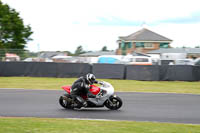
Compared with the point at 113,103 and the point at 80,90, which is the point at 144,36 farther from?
the point at 80,90

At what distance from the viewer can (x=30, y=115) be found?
984 cm

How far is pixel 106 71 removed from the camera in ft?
76.7

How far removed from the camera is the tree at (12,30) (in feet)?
150

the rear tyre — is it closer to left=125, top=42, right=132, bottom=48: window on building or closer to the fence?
the fence

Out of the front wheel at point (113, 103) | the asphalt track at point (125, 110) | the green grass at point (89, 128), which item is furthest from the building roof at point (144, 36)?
the green grass at point (89, 128)

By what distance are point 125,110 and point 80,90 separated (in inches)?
62.4

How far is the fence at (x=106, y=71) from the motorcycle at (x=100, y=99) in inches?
473

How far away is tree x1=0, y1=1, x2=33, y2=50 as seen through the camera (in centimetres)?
4566

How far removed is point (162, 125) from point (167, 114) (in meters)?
2.38

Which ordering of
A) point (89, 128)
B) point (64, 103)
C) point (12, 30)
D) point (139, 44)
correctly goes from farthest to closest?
1. point (139, 44)
2. point (12, 30)
3. point (64, 103)
4. point (89, 128)

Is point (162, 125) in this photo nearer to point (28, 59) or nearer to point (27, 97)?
point (27, 97)

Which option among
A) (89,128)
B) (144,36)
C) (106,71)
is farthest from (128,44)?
(89,128)

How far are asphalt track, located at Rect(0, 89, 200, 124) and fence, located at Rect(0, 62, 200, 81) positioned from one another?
28.5 feet

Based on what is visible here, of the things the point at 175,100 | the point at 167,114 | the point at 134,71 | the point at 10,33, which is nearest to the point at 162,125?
the point at 167,114
